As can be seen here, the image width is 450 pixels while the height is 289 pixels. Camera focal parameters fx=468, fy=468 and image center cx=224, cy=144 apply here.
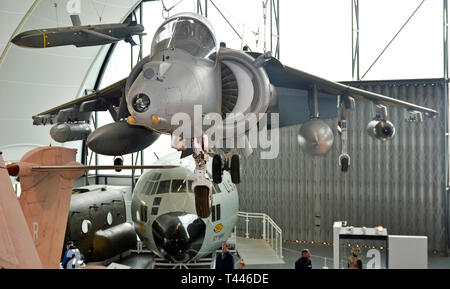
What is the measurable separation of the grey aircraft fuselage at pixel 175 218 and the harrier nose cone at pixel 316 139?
13.5 ft

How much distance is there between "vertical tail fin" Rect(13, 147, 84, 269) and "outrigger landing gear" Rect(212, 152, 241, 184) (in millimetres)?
1956

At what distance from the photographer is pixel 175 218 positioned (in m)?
11.0

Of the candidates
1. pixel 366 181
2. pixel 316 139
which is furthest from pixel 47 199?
pixel 366 181

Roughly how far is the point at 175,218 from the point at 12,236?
7.06 meters

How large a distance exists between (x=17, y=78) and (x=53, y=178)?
520 inches

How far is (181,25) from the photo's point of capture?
21.2 ft

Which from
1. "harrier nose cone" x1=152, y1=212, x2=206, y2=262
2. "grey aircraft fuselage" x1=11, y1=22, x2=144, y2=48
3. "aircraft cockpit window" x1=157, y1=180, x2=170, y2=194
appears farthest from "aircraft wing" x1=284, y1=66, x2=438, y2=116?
"grey aircraft fuselage" x1=11, y1=22, x2=144, y2=48

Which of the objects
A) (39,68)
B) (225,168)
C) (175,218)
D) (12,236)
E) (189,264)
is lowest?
(189,264)

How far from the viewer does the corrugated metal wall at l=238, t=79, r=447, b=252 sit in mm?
15508

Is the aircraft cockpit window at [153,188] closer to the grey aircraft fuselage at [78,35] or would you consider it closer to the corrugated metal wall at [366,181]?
the grey aircraft fuselage at [78,35]

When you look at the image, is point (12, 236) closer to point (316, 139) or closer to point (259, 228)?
point (316, 139)
